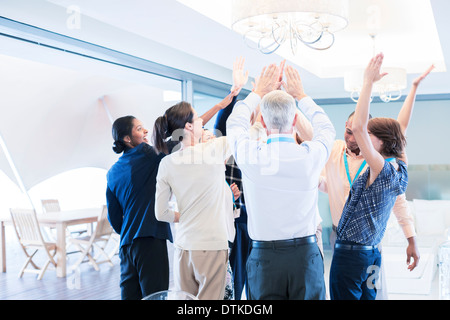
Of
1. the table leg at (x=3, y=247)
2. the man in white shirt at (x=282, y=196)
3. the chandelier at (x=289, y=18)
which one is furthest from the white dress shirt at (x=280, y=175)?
the table leg at (x=3, y=247)

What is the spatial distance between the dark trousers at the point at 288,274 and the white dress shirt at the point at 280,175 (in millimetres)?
63

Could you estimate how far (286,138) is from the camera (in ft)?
6.00

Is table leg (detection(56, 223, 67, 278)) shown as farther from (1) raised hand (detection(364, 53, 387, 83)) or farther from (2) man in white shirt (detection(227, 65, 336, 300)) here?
(1) raised hand (detection(364, 53, 387, 83))

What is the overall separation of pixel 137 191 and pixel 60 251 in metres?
3.43

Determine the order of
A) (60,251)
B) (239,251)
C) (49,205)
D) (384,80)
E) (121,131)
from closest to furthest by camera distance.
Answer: (121,131)
(239,251)
(384,80)
(60,251)
(49,205)

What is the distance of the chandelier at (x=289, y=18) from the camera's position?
2.42 meters

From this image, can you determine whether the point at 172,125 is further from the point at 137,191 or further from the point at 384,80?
the point at 384,80

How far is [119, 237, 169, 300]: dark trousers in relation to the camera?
252cm

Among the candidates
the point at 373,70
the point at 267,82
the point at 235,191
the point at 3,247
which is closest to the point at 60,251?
the point at 3,247

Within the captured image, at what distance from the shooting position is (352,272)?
2.05 metres

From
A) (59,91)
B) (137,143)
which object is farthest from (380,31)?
(137,143)

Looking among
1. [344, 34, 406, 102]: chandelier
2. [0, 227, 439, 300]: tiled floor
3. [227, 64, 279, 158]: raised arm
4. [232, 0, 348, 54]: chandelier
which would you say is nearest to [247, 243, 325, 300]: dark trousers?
[227, 64, 279, 158]: raised arm

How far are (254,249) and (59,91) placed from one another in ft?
11.4
